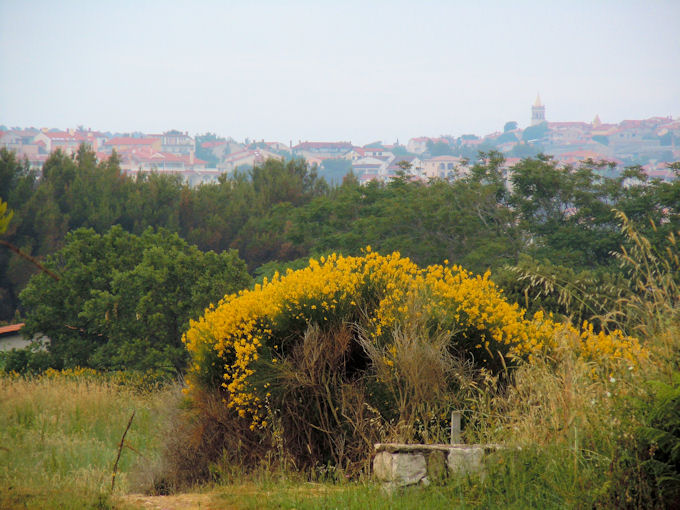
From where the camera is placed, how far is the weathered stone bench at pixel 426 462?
5.06 metres

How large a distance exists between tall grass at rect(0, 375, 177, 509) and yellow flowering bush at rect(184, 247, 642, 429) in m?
1.23

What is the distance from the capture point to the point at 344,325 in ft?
23.7

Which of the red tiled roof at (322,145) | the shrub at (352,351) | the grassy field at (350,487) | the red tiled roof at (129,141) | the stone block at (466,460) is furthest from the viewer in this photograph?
the red tiled roof at (322,145)

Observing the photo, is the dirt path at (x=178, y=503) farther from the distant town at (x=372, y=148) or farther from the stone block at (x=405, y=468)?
the distant town at (x=372, y=148)

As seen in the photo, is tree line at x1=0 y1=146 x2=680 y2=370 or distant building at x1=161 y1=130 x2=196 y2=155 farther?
distant building at x1=161 y1=130 x2=196 y2=155

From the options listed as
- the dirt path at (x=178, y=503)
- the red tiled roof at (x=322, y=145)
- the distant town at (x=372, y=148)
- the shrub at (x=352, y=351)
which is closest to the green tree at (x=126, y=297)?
the shrub at (x=352, y=351)

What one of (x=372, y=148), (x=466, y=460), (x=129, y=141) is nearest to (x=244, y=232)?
(x=466, y=460)

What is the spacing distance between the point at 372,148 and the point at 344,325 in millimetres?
160871

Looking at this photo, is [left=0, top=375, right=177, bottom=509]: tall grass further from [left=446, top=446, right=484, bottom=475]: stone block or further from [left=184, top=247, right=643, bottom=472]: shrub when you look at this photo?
[left=446, top=446, right=484, bottom=475]: stone block

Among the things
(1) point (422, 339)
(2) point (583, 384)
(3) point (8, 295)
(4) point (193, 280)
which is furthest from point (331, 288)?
(3) point (8, 295)

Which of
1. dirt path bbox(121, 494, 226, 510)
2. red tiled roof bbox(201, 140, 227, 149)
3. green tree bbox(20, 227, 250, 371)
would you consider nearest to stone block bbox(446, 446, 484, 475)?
dirt path bbox(121, 494, 226, 510)

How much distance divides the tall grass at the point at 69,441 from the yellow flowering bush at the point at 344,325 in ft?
4.04

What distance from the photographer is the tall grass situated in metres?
4.77

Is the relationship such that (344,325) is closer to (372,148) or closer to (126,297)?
(126,297)
